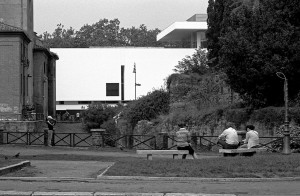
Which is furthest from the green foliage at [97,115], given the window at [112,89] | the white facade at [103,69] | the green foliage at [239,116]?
the green foliage at [239,116]

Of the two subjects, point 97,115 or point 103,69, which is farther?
point 103,69

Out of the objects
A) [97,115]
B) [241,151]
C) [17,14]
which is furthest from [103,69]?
[241,151]

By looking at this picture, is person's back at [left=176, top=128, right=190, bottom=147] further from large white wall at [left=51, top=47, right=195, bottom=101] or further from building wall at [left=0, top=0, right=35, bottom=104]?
large white wall at [left=51, top=47, right=195, bottom=101]

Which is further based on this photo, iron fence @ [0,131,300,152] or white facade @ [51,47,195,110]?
white facade @ [51,47,195,110]

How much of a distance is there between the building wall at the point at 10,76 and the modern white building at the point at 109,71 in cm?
4271

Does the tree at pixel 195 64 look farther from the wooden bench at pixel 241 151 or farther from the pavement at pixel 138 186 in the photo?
the pavement at pixel 138 186

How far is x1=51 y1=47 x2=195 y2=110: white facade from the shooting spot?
103 m

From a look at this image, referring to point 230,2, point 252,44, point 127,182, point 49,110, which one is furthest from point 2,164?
point 49,110

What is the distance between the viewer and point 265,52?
107 ft

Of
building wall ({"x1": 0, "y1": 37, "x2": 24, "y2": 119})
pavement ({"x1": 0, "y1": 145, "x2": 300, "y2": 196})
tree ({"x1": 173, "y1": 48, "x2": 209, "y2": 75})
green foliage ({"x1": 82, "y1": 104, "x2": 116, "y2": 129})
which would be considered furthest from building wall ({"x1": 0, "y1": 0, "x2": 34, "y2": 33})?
pavement ({"x1": 0, "y1": 145, "x2": 300, "y2": 196})

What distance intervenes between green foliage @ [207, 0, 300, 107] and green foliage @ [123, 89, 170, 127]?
17.3m

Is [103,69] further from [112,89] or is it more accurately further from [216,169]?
[216,169]

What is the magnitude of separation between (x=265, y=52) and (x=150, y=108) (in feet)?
70.4

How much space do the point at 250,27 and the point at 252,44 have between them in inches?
66.3
